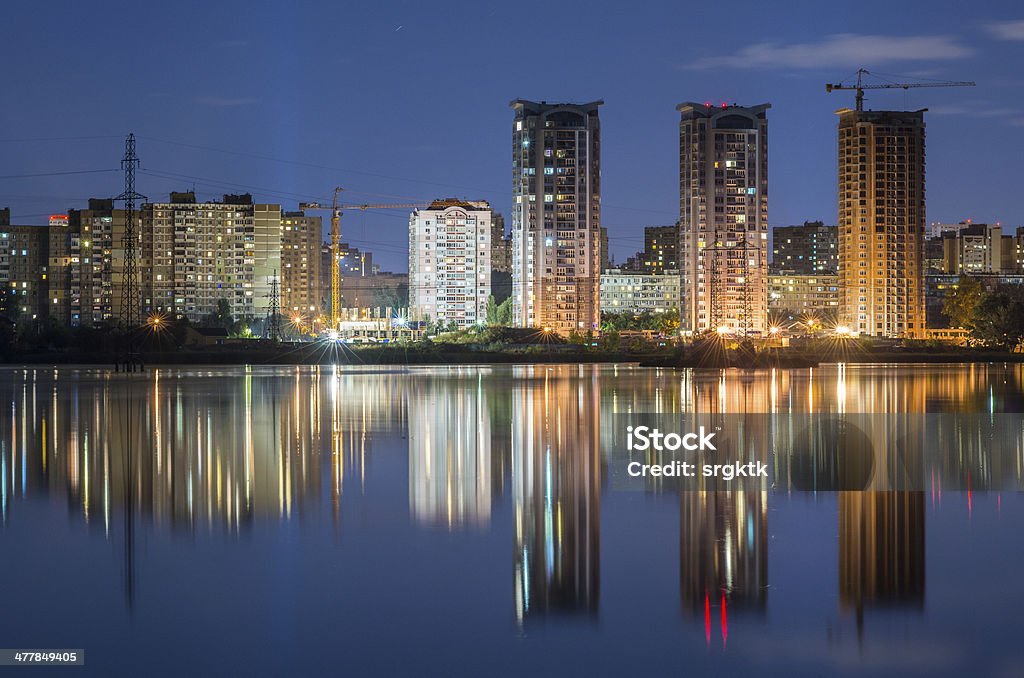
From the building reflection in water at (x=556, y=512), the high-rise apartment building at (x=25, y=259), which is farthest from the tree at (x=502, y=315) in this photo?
the building reflection in water at (x=556, y=512)

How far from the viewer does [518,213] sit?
145m

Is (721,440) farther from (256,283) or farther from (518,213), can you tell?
(256,283)

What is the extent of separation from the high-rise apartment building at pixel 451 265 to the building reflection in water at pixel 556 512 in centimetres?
15111

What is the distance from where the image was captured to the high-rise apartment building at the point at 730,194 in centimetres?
14812

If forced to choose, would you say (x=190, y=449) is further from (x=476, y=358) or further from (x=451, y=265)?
(x=451, y=265)

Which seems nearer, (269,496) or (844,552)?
(844,552)

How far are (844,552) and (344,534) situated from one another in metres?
4.32

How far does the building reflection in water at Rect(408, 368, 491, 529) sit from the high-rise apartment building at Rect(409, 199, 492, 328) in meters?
144

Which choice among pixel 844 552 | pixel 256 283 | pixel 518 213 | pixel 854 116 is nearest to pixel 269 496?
pixel 844 552

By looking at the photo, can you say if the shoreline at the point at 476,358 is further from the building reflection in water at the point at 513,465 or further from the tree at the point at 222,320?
the tree at the point at 222,320

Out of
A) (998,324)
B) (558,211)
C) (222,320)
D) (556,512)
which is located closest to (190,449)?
(556,512)

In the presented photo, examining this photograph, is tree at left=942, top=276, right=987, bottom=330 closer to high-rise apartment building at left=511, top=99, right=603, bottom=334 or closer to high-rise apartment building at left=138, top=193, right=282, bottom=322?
high-rise apartment building at left=511, top=99, right=603, bottom=334

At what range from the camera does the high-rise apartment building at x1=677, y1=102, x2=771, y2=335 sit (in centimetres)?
14812

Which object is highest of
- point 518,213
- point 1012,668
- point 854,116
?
point 854,116
